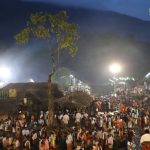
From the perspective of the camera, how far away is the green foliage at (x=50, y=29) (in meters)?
25.4

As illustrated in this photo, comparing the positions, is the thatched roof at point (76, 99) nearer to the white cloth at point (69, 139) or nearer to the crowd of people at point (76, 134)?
the crowd of people at point (76, 134)

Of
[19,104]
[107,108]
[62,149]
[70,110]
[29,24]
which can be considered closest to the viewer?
[62,149]

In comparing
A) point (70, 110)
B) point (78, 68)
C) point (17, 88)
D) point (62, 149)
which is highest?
point (78, 68)

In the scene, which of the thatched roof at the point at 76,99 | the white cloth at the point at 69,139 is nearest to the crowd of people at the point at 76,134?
the white cloth at the point at 69,139

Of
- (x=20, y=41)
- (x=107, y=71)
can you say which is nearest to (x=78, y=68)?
(x=107, y=71)

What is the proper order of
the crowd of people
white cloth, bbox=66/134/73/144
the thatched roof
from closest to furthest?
the crowd of people < white cloth, bbox=66/134/73/144 < the thatched roof

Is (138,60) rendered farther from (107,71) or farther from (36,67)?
(36,67)

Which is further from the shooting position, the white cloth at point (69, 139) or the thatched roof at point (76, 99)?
the thatched roof at point (76, 99)

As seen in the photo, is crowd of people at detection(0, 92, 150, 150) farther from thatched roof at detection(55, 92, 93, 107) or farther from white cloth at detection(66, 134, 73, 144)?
thatched roof at detection(55, 92, 93, 107)

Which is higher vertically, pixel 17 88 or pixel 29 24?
pixel 29 24

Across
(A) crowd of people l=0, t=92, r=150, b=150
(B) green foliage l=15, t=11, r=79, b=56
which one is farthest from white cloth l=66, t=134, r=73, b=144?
(B) green foliage l=15, t=11, r=79, b=56

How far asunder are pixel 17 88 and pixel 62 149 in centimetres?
1563

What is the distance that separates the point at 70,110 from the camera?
97.9 ft

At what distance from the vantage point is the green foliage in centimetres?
2538
